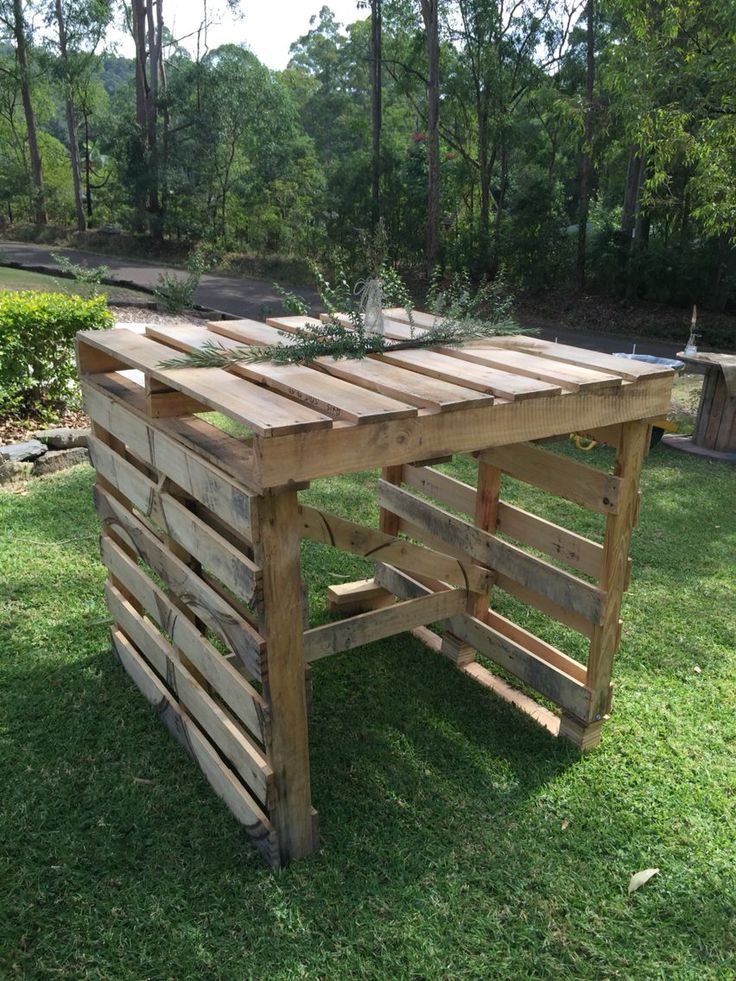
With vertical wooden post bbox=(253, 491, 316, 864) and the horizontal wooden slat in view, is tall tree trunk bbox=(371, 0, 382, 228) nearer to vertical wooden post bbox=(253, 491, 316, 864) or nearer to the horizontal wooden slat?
the horizontal wooden slat

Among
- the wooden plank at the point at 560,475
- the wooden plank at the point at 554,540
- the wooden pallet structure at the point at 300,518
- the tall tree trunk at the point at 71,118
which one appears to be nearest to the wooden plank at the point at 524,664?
the wooden pallet structure at the point at 300,518

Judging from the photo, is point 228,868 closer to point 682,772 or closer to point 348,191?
point 682,772

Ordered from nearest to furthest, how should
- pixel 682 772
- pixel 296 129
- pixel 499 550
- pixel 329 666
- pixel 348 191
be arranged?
1. pixel 682 772
2. pixel 499 550
3. pixel 329 666
4. pixel 348 191
5. pixel 296 129

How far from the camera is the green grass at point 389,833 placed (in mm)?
2164

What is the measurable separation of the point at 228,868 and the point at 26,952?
23.3 inches

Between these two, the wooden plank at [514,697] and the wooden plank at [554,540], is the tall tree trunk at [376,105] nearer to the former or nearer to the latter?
the wooden plank at [554,540]

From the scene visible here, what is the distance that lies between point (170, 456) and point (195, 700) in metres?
0.88

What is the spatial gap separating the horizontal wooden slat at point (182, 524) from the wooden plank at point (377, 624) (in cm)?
67

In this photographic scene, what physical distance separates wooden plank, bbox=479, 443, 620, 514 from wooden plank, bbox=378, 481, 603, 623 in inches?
11.2

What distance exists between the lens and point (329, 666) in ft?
11.7

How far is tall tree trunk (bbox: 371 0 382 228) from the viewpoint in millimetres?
18820

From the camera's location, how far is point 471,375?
2.36 metres

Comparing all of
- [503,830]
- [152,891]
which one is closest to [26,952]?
[152,891]

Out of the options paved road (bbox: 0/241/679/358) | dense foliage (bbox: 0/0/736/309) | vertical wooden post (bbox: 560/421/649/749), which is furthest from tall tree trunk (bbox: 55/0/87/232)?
vertical wooden post (bbox: 560/421/649/749)
